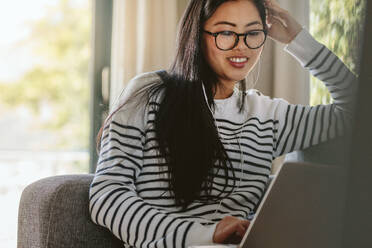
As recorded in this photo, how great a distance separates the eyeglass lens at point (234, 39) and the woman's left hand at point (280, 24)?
0.11 ft

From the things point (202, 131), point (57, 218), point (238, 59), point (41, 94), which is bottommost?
point (41, 94)

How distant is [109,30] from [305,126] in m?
1.73

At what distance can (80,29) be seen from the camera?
13.0 ft

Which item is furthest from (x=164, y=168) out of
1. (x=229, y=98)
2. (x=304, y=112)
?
(x=304, y=112)

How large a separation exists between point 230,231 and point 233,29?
0.36 m

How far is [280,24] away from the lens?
0.82m

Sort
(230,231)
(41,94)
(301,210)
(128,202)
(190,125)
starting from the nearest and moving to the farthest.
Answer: (301,210) → (230,231) → (128,202) → (190,125) → (41,94)

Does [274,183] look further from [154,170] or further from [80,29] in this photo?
[80,29]

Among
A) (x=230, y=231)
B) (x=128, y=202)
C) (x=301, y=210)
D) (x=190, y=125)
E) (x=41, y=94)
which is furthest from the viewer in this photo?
(x=41, y=94)

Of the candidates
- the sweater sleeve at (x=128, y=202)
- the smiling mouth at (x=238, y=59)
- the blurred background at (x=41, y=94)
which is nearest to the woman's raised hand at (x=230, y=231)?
the sweater sleeve at (x=128, y=202)

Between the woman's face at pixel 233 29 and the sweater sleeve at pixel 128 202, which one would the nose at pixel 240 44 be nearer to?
the woman's face at pixel 233 29

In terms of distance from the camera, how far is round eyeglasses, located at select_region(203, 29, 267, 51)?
763 mm

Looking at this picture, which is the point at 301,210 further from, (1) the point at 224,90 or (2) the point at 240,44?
(1) the point at 224,90

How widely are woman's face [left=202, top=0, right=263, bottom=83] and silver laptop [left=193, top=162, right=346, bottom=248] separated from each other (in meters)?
0.44
